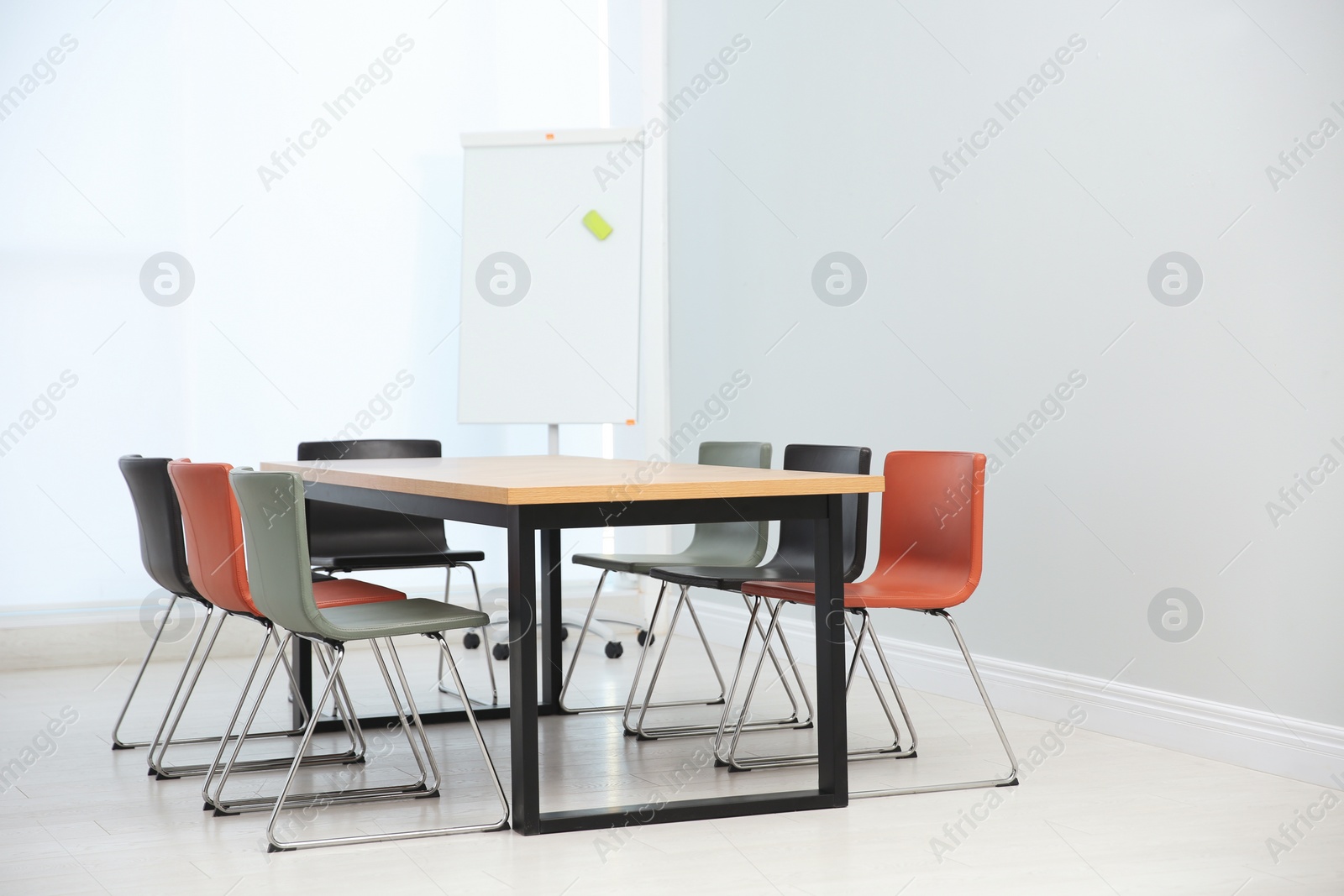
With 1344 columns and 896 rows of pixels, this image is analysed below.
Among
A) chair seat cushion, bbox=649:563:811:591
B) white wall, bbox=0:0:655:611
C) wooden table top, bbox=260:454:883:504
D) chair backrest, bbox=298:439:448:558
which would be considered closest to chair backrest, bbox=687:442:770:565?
chair seat cushion, bbox=649:563:811:591

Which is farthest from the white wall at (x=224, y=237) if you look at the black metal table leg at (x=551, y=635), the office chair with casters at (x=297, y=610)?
the office chair with casters at (x=297, y=610)

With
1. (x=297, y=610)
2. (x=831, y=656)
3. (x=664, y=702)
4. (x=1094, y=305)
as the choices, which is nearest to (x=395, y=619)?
(x=297, y=610)

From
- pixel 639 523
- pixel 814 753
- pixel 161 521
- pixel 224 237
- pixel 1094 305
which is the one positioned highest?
pixel 224 237

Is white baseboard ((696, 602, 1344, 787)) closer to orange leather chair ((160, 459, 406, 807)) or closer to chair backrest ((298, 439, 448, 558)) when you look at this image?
chair backrest ((298, 439, 448, 558))

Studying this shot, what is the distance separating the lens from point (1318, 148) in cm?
321

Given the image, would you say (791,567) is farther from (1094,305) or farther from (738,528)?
(1094,305)

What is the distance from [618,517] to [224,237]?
351 cm

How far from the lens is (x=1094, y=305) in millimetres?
3867

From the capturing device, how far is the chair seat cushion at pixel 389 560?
4168 mm

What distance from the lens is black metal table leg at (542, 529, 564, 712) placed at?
157 inches

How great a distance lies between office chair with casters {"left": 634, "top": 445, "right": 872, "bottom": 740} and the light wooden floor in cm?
19

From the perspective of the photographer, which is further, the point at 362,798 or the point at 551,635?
the point at 551,635

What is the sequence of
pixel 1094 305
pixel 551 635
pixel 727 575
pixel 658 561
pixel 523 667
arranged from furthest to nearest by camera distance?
pixel 551 635 → pixel 658 561 → pixel 1094 305 → pixel 727 575 → pixel 523 667

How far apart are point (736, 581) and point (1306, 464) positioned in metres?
1.46
